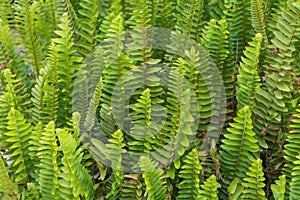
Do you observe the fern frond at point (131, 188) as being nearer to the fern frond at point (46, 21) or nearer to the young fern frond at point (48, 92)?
the young fern frond at point (48, 92)

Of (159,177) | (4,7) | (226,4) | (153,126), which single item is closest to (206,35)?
(226,4)

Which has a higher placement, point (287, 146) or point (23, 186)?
point (287, 146)

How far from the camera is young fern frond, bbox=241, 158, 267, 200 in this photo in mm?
1298

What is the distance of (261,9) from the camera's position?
1.62 meters

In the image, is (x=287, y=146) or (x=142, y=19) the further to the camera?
(x=142, y=19)

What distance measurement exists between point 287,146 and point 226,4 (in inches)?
22.8

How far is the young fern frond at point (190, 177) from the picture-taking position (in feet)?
4.40

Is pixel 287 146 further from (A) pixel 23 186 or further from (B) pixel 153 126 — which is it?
(A) pixel 23 186

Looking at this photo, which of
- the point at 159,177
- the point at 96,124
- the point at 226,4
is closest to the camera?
the point at 159,177

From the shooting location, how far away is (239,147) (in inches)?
55.2

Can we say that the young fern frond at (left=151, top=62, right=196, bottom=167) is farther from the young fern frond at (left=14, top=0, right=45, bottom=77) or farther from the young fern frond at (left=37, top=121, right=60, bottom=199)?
the young fern frond at (left=14, top=0, right=45, bottom=77)

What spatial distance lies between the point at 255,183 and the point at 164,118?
1.02 feet

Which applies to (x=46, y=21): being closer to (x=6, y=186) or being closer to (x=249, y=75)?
(x=6, y=186)

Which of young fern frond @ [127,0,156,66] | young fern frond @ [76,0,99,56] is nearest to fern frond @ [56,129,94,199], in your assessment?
young fern frond @ [127,0,156,66]
